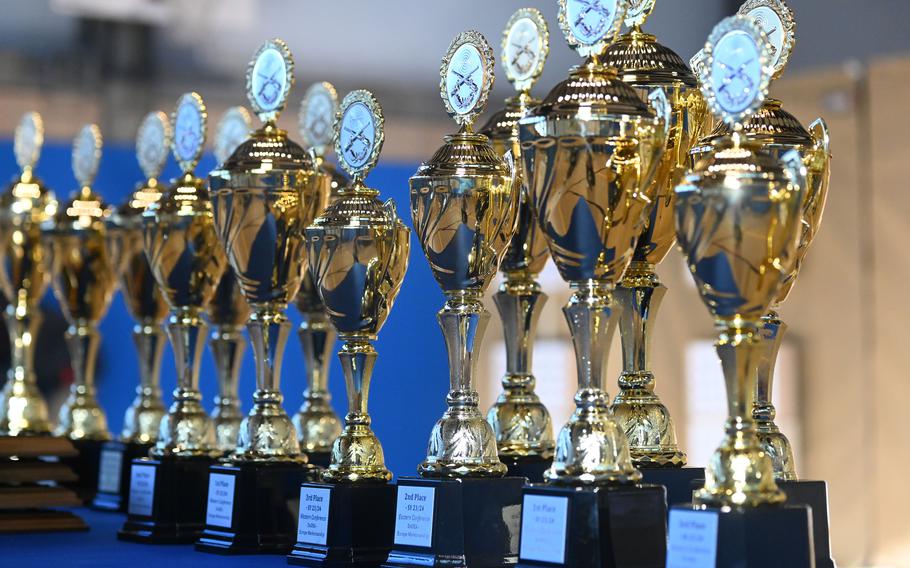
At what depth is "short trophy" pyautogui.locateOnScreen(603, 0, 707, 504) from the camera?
1899 millimetres

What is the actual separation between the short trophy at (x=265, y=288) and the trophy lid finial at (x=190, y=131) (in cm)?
28

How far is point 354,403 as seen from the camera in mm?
2020

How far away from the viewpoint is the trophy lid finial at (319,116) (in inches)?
104

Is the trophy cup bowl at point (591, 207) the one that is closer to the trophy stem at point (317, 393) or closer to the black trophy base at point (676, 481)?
the black trophy base at point (676, 481)

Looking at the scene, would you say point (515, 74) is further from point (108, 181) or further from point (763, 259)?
point (108, 181)

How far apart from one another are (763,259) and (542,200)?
0.31m

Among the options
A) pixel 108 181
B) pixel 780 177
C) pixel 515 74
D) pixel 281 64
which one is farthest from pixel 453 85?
pixel 108 181

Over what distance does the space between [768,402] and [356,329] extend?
0.61m

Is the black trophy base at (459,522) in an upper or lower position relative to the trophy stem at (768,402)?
lower

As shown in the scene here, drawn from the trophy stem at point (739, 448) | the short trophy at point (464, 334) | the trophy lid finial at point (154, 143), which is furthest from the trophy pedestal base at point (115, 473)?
the trophy stem at point (739, 448)

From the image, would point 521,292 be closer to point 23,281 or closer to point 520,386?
point 520,386

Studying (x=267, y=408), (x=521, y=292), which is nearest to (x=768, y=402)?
(x=521, y=292)

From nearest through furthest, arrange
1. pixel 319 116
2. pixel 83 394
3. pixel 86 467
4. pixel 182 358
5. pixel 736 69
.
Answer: pixel 736 69 < pixel 182 358 < pixel 319 116 < pixel 86 467 < pixel 83 394

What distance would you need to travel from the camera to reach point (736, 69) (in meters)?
1.54
